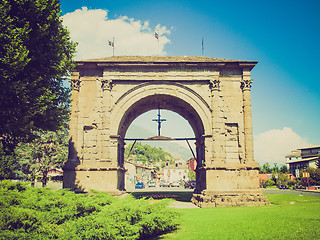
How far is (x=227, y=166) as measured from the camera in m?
17.9

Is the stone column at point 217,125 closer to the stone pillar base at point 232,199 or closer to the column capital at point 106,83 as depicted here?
the stone pillar base at point 232,199

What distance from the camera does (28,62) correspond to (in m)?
12.4

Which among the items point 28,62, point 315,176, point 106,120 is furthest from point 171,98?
point 315,176

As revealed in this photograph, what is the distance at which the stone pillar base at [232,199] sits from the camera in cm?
1691

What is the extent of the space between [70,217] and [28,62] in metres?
8.39

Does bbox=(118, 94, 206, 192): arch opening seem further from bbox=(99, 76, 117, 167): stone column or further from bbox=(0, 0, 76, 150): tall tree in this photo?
bbox=(0, 0, 76, 150): tall tree

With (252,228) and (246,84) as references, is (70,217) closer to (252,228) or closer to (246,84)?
(252,228)

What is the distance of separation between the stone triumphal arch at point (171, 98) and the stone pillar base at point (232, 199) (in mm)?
237

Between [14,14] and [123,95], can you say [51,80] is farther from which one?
[123,95]

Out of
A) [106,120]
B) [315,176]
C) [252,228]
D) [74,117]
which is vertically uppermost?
[74,117]

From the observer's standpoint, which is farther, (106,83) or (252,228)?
(106,83)

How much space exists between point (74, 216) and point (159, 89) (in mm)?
13172

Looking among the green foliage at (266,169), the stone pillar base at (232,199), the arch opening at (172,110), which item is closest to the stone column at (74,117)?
the arch opening at (172,110)


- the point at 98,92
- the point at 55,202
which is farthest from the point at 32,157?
the point at 55,202
